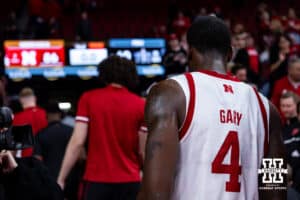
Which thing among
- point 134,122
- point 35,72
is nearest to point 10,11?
point 35,72

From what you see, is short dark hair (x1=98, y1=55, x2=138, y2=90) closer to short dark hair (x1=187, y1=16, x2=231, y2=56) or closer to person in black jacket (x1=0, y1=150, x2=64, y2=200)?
person in black jacket (x1=0, y1=150, x2=64, y2=200)

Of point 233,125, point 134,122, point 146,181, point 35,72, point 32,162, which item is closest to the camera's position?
point 146,181

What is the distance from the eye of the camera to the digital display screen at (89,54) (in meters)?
13.6

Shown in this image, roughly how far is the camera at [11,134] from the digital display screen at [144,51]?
377 inches

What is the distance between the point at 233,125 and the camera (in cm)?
349

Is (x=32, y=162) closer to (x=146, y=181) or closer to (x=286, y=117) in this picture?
(x=146, y=181)

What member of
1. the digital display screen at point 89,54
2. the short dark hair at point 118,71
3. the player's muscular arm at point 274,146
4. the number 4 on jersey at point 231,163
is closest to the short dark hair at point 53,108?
the short dark hair at point 118,71

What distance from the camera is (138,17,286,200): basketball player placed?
331 centimetres

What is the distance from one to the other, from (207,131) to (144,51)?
1036 centimetres

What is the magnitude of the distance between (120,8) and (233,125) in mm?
18529

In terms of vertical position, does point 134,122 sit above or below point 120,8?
below

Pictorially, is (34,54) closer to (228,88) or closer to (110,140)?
(110,140)

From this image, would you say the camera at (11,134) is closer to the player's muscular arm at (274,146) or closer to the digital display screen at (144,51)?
the player's muscular arm at (274,146)

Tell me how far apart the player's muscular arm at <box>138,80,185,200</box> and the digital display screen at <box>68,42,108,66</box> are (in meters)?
10.2
